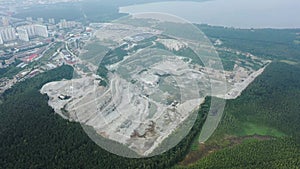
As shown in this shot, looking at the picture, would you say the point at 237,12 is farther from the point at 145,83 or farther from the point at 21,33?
the point at 145,83

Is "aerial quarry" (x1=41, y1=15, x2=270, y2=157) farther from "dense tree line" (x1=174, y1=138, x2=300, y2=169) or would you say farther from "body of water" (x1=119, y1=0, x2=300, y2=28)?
"body of water" (x1=119, y1=0, x2=300, y2=28)

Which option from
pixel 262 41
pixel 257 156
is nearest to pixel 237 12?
pixel 262 41

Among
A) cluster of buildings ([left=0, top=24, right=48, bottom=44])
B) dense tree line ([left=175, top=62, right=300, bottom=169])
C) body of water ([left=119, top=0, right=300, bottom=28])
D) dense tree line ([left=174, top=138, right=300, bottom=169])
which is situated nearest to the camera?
dense tree line ([left=174, top=138, right=300, bottom=169])

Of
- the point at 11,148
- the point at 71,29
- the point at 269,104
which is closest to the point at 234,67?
the point at 269,104

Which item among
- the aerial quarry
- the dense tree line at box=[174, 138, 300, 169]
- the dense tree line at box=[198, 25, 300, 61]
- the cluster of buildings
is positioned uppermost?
the dense tree line at box=[198, 25, 300, 61]

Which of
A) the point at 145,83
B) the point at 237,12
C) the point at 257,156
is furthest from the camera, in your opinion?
the point at 237,12

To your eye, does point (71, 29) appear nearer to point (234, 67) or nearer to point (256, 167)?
point (234, 67)

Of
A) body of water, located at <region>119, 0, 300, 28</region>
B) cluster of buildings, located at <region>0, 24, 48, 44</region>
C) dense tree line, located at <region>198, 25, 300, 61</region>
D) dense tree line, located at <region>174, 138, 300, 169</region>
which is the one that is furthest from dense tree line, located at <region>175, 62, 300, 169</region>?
cluster of buildings, located at <region>0, 24, 48, 44</region>

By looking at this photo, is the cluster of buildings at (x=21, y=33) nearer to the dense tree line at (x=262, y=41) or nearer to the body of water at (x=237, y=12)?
the body of water at (x=237, y=12)
